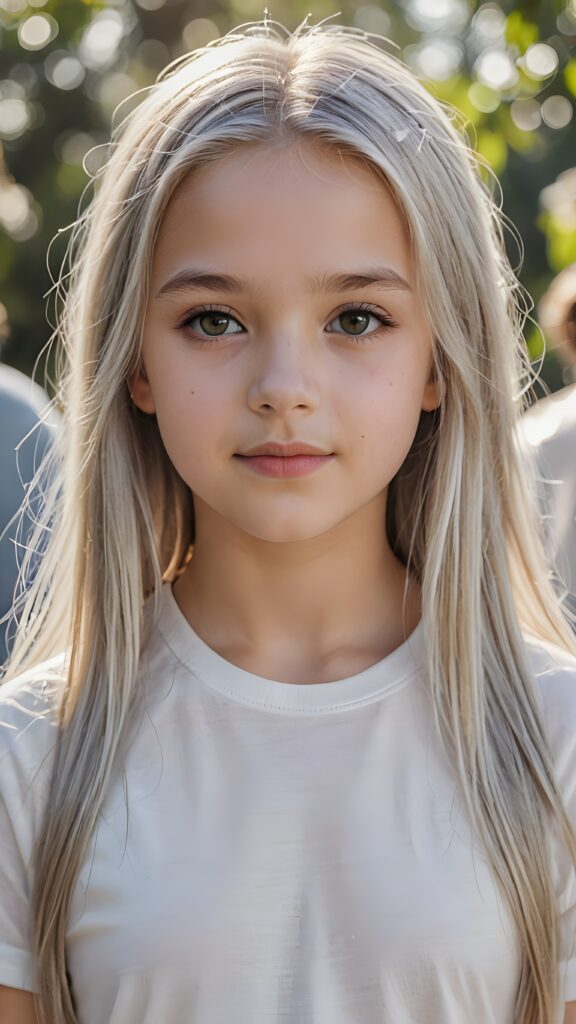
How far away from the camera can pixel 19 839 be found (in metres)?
2.07

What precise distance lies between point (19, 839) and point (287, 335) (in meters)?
0.79

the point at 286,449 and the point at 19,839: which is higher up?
the point at 286,449

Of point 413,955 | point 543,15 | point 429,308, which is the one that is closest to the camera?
point 413,955

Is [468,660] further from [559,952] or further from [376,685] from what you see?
[559,952]

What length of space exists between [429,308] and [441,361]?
104 mm

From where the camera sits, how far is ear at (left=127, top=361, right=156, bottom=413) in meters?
2.22

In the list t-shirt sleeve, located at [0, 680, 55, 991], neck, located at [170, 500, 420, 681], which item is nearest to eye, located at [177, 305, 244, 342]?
neck, located at [170, 500, 420, 681]

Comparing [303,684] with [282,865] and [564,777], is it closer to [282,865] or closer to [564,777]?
[282,865]

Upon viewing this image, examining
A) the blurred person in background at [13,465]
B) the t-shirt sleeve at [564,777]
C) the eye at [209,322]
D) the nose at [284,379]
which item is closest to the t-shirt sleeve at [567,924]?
the t-shirt sleeve at [564,777]

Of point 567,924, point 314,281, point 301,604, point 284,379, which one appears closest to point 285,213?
point 314,281

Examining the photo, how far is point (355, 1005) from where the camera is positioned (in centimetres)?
195

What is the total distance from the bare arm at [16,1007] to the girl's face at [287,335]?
0.72m

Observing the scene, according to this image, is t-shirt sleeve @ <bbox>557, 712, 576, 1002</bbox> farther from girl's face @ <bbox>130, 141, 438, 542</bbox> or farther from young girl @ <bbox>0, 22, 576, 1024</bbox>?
girl's face @ <bbox>130, 141, 438, 542</bbox>

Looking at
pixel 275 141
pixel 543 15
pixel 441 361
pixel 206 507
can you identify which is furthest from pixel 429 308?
pixel 543 15
